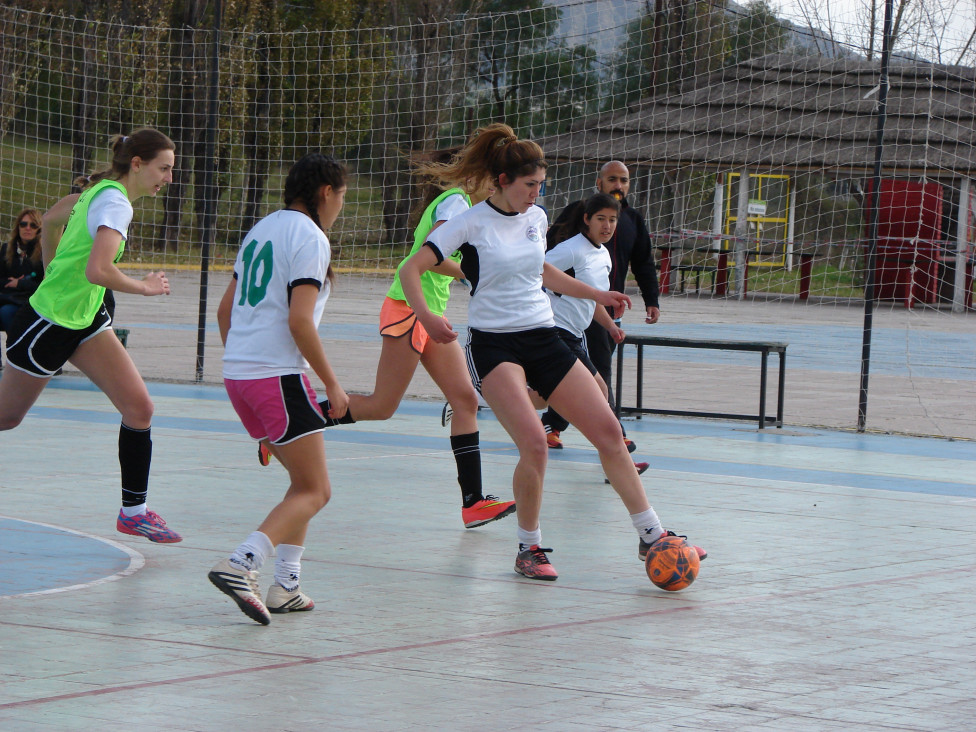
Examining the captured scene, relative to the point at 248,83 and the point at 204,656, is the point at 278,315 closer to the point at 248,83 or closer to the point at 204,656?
the point at 204,656

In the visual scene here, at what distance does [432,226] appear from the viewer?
24.9ft

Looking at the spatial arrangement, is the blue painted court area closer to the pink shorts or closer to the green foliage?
the pink shorts

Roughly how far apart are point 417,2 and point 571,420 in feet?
79.5

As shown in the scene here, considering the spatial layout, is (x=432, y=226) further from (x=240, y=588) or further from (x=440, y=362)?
(x=240, y=588)

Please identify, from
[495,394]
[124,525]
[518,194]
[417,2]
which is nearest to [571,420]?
[495,394]

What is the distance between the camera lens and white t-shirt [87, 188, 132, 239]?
20.8 feet

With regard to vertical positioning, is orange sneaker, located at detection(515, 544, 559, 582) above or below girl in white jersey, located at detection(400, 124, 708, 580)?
below

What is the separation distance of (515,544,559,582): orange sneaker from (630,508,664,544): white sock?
399mm

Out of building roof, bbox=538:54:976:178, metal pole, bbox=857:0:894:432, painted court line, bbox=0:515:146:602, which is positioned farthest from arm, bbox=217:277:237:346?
building roof, bbox=538:54:976:178

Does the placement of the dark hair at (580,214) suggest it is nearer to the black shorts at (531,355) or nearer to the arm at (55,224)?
the black shorts at (531,355)

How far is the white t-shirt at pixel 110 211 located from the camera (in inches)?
250

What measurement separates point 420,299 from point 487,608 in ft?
4.31

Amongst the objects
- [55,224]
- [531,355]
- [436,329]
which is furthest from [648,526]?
[55,224]

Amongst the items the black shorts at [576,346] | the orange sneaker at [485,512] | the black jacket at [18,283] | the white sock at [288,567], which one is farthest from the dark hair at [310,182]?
the black jacket at [18,283]
